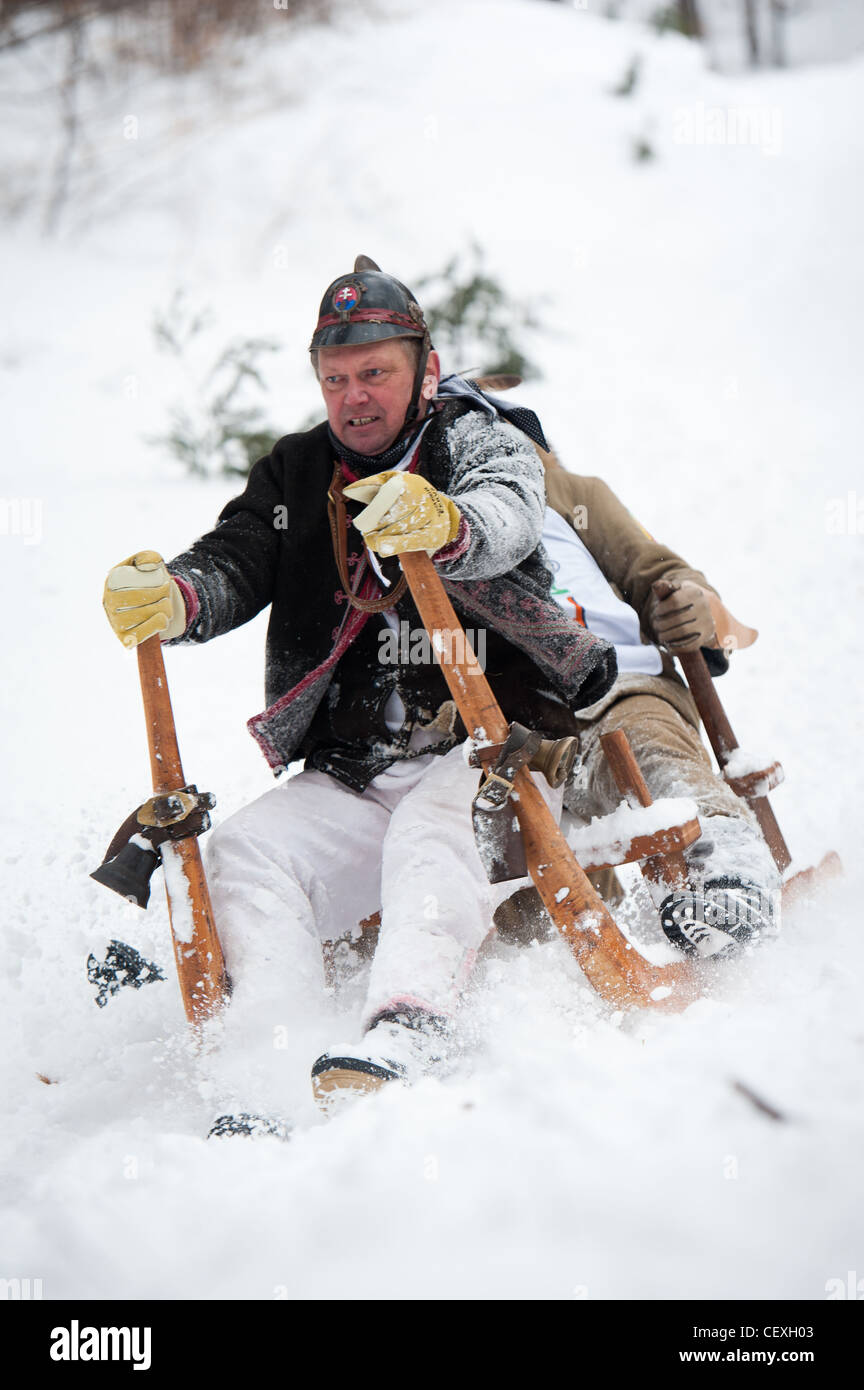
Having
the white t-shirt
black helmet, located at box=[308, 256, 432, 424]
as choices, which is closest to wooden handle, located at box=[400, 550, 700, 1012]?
black helmet, located at box=[308, 256, 432, 424]

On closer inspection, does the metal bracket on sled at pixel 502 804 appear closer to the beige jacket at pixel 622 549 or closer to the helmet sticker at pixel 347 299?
the beige jacket at pixel 622 549

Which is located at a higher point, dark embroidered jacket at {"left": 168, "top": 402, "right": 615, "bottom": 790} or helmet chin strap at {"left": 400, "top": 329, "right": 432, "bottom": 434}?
helmet chin strap at {"left": 400, "top": 329, "right": 432, "bottom": 434}

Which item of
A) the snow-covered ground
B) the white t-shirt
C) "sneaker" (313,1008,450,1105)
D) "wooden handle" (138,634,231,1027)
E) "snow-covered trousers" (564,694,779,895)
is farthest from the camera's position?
the white t-shirt

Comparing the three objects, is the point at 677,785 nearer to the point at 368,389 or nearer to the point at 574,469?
the point at 368,389

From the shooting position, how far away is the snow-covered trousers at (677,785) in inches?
85.6

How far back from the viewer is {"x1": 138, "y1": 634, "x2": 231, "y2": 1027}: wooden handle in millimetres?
1995

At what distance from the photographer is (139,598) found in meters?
2.08

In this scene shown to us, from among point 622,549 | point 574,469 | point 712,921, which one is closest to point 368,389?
point 622,549

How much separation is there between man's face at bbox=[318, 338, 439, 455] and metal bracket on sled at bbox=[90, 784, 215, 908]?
2.78 feet

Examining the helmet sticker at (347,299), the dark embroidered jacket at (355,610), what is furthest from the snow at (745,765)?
the helmet sticker at (347,299)

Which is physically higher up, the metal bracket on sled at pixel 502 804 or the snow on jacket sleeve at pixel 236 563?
the snow on jacket sleeve at pixel 236 563

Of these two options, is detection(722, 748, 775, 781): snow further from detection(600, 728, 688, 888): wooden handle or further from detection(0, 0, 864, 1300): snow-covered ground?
detection(600, 728, 688, 888): wooden handle

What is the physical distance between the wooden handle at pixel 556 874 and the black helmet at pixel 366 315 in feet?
1.95
